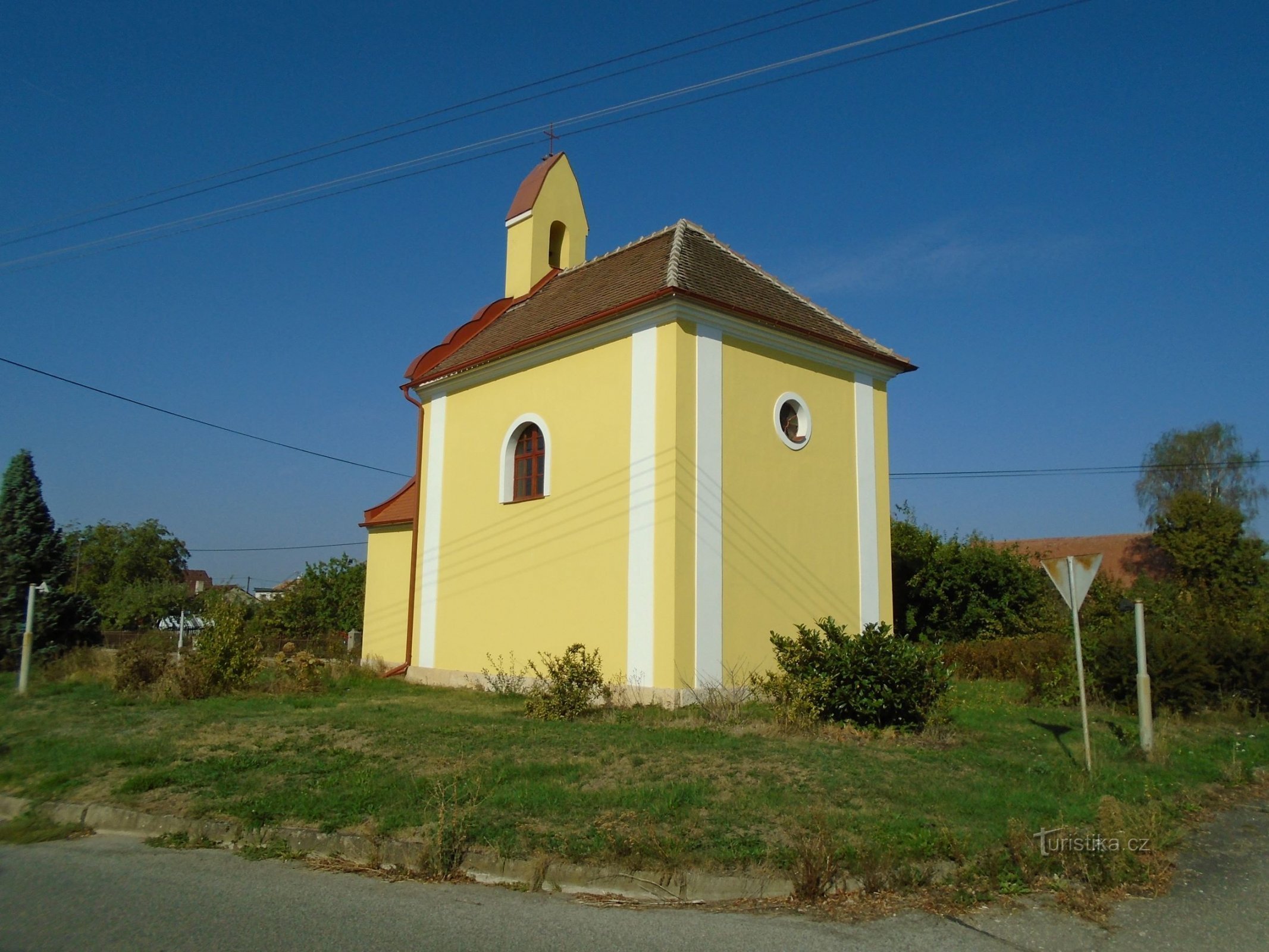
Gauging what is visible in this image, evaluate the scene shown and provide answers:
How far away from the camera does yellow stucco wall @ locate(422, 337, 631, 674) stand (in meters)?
13.6

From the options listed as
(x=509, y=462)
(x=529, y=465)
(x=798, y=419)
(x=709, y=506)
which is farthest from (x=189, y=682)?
(x=798, y=419)

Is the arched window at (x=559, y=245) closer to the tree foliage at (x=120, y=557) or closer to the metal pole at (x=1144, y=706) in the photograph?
the metal pole at (x=1144, y=706)

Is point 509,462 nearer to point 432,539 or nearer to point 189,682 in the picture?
point 432,539

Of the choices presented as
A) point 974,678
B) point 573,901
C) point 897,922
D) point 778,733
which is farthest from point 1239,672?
point 573,901

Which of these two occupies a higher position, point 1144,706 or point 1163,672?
point 1163,672

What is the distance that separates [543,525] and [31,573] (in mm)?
13938

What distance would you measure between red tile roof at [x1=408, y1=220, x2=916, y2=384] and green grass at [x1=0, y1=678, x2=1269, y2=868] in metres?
6.32

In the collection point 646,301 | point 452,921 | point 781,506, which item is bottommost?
point 452,921

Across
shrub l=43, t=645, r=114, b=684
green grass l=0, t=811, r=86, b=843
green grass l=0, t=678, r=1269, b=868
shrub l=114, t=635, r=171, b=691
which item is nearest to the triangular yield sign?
green grass l=0, t=678, r=1269, b=868

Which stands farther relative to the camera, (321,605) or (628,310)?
(321,605)

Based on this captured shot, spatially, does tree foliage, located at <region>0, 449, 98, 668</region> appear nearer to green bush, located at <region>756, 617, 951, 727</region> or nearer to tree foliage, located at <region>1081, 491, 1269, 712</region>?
green bush, located at <region>756, 617, 951, 727</region>

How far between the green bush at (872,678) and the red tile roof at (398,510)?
1018cm

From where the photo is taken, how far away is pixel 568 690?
452 inches

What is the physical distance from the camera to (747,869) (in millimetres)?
5652
